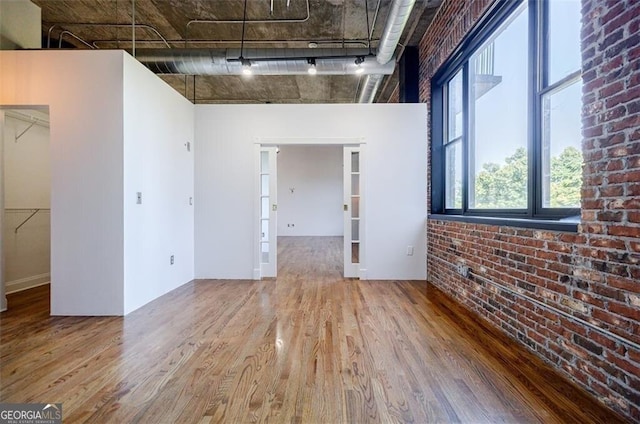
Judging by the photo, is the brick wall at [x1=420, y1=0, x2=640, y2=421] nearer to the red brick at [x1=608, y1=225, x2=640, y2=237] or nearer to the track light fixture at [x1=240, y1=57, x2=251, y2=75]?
the red brick at [x1=608, y1=225, x2=640, y2=237]

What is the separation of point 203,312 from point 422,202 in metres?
3.27

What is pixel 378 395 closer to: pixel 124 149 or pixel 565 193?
pixel 565 193

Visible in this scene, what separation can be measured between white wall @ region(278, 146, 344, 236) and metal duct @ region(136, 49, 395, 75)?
697cm

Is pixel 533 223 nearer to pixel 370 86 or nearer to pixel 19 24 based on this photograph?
pixel 370 86

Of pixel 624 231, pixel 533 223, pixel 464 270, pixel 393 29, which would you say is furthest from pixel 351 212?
pixel 624 231

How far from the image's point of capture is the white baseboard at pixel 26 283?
12.5 feet

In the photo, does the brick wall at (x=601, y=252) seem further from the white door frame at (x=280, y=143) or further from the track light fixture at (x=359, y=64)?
the track light fixture at (x=359, y=64)

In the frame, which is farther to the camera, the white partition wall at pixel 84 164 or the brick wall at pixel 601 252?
the white partition wall at pixel 84 164

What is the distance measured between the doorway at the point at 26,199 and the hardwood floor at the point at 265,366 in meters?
0.91

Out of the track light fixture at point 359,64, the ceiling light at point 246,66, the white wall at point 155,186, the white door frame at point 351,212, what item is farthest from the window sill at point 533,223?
the white wall at point 155,186

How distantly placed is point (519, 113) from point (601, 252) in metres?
1.48

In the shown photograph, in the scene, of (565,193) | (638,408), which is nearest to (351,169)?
(565,193)

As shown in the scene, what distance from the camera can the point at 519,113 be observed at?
8.54 ft

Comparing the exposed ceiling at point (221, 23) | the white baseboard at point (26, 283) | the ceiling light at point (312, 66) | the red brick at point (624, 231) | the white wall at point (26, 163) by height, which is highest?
the exposed ceiling at point (221, 23)
